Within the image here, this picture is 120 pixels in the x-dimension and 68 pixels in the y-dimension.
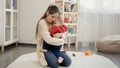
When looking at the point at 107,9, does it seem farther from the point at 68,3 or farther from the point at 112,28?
the point at 68,3

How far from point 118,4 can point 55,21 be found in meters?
2.22

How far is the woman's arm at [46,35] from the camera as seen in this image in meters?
1.87

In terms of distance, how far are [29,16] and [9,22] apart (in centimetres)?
A: 53

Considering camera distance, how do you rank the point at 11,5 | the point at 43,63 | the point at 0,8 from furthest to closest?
1. the point at 11,5
2. the point at 0,8
3. the point at 43,63

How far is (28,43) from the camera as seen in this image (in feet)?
12.9

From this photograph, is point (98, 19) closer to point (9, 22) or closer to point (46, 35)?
point (9, 22)

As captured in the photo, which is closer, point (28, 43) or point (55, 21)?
point (55, 21)

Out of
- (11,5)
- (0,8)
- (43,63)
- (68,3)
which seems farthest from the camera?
(68,3)

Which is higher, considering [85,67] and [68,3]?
[68,3]

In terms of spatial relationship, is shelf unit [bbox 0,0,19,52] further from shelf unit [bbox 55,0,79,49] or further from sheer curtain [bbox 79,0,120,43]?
sheer curtain [bbox 79,0,120,43]

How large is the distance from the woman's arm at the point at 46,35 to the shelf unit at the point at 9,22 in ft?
4.61

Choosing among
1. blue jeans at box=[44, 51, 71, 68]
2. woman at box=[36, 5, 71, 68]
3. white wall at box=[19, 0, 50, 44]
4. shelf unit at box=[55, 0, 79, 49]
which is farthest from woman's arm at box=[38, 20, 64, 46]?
white wall at box=[19, 0, 50, 44]

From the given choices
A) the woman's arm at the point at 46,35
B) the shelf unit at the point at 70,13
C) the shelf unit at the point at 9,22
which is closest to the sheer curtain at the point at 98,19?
the shelf unit at the point at 70,13

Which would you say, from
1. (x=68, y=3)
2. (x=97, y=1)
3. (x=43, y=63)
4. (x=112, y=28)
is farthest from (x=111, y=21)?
(x=43, y=63)
